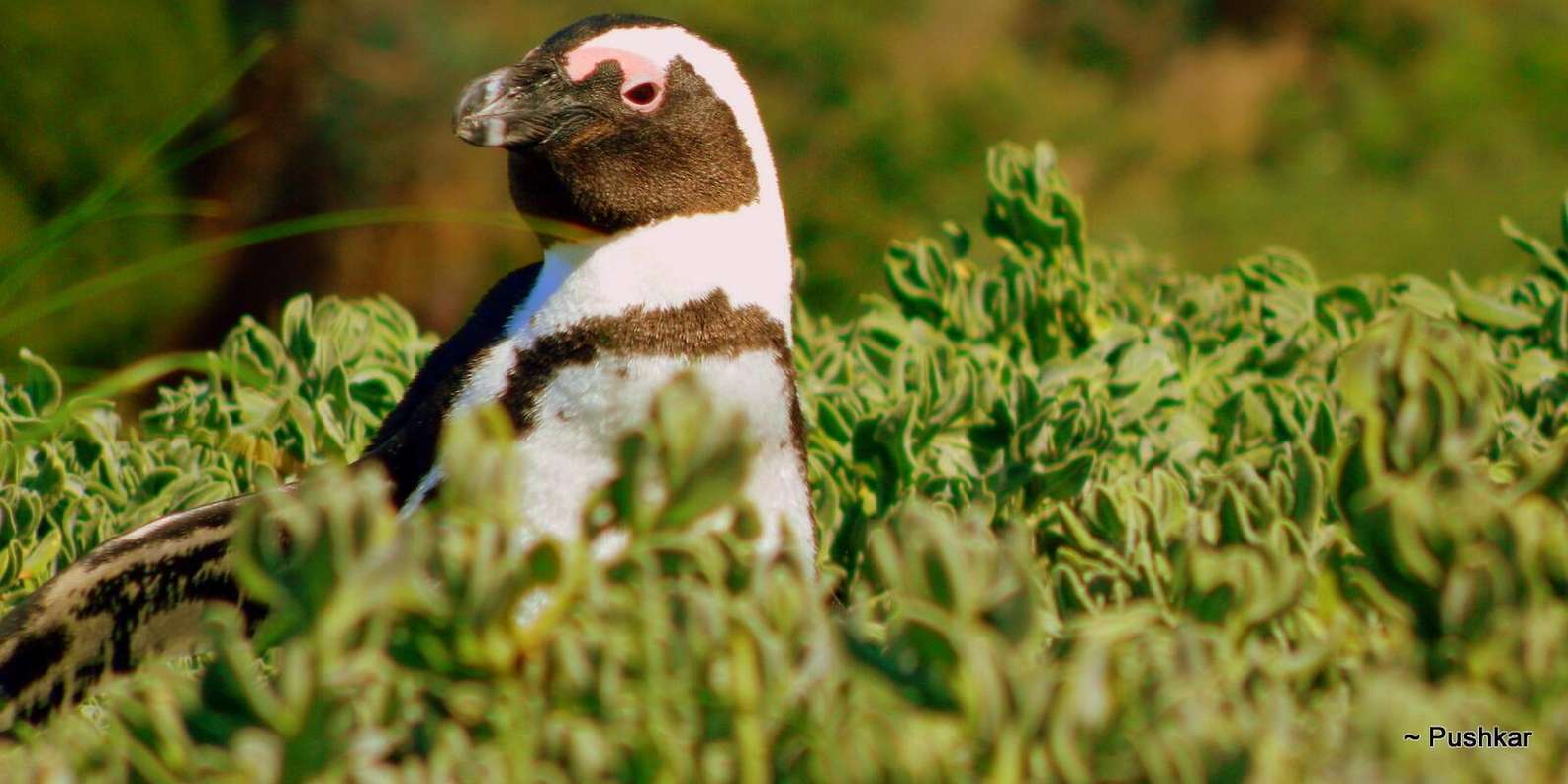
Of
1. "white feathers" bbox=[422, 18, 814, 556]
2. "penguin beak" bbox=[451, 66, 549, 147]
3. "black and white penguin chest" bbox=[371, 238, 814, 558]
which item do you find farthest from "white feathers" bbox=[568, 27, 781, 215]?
"black and white penguin chest" bbox=[371, 238, 814, 558]

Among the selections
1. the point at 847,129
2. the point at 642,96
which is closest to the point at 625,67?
the point at 642,96

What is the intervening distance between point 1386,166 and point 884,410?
29.5 feet

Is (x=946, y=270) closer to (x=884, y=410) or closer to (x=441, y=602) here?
(x=884, y=410)

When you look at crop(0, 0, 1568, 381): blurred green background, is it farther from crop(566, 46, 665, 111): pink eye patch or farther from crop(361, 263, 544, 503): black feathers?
crop(566, 46, 665, 111): pink eye patch

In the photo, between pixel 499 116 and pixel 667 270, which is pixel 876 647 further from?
pixel 499 116

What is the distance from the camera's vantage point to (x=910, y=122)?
7.80 metres

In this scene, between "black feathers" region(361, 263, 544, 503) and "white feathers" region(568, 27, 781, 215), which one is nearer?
"black feathers" region(361, 263, 544, 503)

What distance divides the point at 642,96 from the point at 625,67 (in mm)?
46

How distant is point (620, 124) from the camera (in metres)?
2.45

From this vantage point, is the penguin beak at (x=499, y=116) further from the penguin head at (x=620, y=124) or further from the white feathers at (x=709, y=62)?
the white feathers at (x=709, y=62)

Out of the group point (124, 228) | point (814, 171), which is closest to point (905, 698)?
point (124, 228)

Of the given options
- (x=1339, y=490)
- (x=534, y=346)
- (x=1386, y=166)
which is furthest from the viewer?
(x=1386, y=166)

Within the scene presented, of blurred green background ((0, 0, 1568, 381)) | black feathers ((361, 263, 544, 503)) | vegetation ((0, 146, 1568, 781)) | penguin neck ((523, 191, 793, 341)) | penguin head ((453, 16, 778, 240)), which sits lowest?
vegetation ((0, 146, 1568, 781))

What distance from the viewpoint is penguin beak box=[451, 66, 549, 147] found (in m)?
2.39
